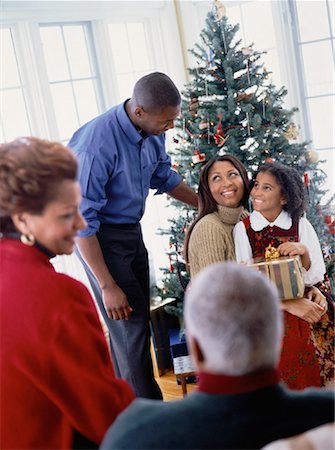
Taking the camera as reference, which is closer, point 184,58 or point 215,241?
point 215,241

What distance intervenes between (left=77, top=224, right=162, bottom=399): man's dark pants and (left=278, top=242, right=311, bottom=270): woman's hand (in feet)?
2.20

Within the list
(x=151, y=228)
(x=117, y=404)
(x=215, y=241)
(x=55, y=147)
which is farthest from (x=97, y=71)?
(x=117, y=404)

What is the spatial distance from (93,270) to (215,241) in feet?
1.83

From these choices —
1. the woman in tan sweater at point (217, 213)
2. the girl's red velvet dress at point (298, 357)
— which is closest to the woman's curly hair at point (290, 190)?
the woman in tan sweater at point (217, 213)

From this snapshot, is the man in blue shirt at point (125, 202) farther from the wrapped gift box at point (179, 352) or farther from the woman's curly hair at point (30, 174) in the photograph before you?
the woman's curly hair at point (30, 174)

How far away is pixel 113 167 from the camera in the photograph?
2.72 meters

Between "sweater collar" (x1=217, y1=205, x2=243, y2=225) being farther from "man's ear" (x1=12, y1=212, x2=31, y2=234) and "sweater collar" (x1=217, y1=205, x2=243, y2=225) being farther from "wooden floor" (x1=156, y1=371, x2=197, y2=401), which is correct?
"man's ear" (x1=12, y1=212, x2=31, y2=234)

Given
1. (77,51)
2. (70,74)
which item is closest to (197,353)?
(70,74)

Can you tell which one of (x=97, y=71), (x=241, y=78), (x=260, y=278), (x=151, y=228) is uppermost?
(x=97, y=71)

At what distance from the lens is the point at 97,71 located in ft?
15.1

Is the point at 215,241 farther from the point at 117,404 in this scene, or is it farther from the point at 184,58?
the point at 184,58

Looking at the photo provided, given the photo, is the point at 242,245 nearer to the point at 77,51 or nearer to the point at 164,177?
the point at 164,177

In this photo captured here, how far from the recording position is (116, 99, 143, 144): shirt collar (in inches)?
108

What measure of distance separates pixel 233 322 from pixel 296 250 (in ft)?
5.27
